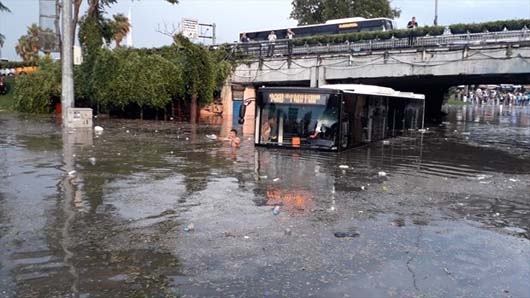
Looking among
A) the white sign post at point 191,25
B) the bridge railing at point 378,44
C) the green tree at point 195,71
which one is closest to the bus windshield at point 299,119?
the bridge railing at point 378,44

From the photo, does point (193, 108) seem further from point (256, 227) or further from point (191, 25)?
point (256, 227)

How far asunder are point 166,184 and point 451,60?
67.5ft

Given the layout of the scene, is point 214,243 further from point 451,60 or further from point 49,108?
point 49,108

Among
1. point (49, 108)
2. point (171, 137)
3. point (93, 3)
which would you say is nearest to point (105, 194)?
point (171, 137)

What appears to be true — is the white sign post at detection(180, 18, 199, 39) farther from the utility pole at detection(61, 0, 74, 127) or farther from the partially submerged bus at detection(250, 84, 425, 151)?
the partially submerged bus at detection(250, 84, 425, 151)

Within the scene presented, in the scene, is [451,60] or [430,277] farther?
[451,60]

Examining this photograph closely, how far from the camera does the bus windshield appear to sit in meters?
16.6

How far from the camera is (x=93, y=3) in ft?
103

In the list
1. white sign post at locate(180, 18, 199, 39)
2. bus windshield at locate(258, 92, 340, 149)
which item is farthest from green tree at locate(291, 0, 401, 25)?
bus windshield at locate(258, 92, 340, 149)

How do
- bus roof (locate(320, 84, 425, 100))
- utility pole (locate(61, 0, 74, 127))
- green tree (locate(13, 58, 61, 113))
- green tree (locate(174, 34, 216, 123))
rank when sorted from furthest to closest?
green tree (locate(13, 58, 61, 113)) < green tree (locate(174, 34, 216, 123)) < utility pole (locate(61, 0, 74, 127)) < bus roof (locate(320, 84, 425, 100))

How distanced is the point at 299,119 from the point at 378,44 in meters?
15.2

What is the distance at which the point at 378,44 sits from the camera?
30344 millimetres

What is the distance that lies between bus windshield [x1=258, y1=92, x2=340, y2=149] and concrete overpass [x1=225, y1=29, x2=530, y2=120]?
12.9 meters

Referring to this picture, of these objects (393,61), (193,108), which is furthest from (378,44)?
(193,108)
